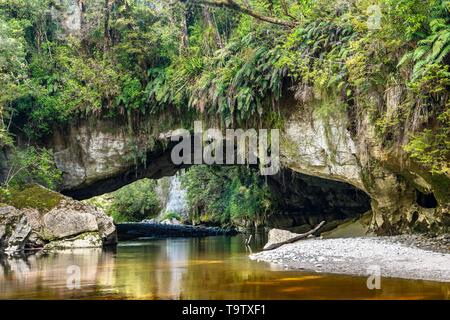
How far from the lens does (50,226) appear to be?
744 inches

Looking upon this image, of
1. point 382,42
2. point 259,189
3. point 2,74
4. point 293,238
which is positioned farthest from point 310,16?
point 259,189

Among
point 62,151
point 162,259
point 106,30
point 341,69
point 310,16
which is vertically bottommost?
point 162,259

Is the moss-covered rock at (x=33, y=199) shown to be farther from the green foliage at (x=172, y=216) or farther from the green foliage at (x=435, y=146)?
the green foliage at (x=172, y=216)

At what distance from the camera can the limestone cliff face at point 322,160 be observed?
14.8 m

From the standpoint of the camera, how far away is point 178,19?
21828 millimetres

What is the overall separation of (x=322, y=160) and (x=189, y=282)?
9.07 meters

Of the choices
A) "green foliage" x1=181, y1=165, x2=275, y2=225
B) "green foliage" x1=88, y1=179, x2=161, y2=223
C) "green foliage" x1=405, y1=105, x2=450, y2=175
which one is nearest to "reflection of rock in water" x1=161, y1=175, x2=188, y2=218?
"green foliage" x1=88, y1=179, x2=161, y2=223

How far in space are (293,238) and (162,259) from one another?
180 inches

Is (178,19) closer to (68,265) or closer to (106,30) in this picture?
(106,30)

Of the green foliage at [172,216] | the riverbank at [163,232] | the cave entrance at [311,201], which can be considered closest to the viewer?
the cave entrance at [311,201]

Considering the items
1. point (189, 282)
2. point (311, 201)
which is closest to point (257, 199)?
point (311, 201)

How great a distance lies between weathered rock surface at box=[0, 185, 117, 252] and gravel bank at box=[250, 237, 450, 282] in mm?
7914

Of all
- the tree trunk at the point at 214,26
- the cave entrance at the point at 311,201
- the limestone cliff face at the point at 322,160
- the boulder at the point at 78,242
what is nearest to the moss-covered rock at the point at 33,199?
the boulder at the point at 78,242

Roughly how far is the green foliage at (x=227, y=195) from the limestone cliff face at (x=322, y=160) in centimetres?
691
